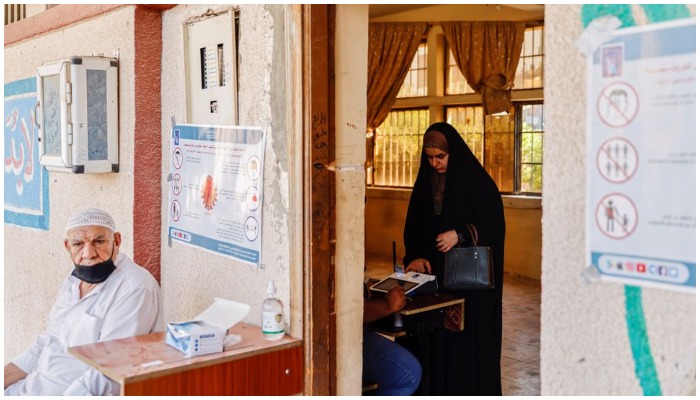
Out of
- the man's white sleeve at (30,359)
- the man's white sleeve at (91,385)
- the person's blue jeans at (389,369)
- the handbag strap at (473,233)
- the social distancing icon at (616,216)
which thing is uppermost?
the social distancing icon at (616,216)

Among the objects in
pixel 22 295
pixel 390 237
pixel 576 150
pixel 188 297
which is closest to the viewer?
pixel 576 150

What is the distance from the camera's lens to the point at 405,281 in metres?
4.22

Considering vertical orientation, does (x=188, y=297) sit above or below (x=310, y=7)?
below

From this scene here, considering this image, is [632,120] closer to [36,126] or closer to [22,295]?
[36,126]

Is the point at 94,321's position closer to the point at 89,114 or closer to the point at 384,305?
the point at 384,305

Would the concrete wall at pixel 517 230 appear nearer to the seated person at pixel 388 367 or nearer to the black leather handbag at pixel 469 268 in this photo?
the black leather handbag at pixel 469 268

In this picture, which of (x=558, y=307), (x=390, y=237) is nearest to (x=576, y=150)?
(x=558, y=307)

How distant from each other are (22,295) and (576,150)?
463 centimetres

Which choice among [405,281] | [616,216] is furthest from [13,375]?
[616,216]

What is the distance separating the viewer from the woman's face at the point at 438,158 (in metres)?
4.57

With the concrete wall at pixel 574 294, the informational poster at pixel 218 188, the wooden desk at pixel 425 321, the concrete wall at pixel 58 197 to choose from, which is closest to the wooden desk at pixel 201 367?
the informational poster at pixel 218 188

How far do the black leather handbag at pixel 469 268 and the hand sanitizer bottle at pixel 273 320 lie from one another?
1.56 metres

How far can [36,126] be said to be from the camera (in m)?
5.12

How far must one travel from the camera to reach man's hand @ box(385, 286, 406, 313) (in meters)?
3.78
